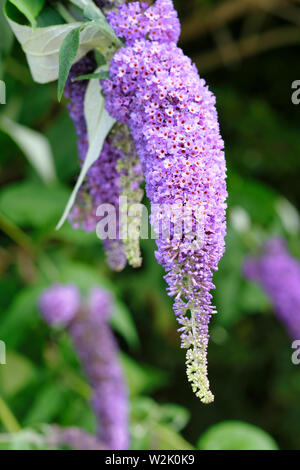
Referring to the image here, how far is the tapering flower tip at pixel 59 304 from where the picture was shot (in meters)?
2.00

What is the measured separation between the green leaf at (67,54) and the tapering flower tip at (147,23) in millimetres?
90

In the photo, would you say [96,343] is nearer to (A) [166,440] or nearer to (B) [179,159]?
(A) [166,440]

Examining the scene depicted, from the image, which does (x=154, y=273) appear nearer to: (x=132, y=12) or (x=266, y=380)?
(x=132, y=12)

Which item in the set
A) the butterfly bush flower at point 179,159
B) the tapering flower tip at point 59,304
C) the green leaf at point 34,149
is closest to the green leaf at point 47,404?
the tapering flower tip at point 59,304

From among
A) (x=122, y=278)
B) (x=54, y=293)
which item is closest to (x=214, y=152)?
(x=54, y=293)

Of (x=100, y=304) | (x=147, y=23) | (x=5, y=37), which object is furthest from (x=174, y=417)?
(x=147, y=23)

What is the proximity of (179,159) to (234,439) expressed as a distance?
119 centimetres

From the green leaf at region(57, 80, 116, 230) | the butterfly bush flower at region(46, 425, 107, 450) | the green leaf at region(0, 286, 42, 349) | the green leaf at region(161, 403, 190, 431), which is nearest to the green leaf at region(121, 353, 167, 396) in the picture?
the green leaf at region(161, 403, 190, 431)

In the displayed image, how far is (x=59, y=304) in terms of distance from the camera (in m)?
2.01

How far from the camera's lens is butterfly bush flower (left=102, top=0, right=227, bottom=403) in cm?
91

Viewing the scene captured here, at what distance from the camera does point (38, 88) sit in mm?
2578

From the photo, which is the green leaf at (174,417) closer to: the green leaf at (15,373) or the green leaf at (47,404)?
the green leaf at (47,404)

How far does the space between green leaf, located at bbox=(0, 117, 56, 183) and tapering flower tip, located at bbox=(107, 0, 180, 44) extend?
1.07m

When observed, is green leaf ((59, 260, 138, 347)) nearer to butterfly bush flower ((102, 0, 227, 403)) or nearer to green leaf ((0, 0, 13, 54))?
green leaf ((0, 0, 13, 54))
